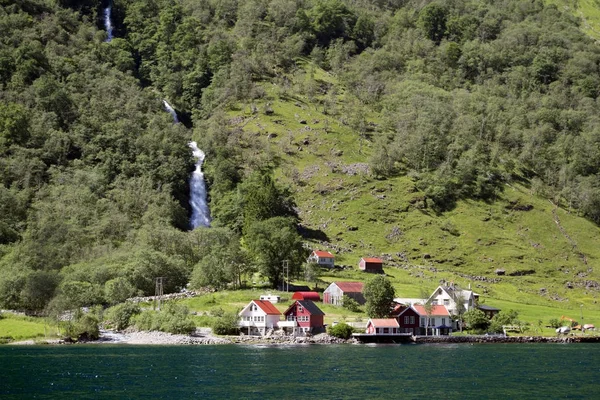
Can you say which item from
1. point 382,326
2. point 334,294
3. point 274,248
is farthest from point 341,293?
point 382,326

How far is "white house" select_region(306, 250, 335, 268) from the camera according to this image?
6043 inches

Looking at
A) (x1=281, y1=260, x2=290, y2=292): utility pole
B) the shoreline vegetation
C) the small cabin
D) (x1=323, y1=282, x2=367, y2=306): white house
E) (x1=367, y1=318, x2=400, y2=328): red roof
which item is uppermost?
(x1=281, y1=260, x2=290, y2=292): utility pole

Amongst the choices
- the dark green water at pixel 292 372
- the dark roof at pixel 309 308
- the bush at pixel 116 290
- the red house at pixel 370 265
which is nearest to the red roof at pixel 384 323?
the dark roof at pixel 309 308

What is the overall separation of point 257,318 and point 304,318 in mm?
7014

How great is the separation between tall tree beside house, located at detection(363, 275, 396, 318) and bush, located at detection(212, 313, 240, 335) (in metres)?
20.7

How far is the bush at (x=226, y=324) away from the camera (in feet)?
364

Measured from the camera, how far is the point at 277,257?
13450 cm

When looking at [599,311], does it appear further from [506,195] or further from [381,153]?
[381,153]

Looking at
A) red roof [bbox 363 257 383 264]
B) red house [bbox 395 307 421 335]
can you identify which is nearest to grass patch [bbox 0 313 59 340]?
red house [bbox 395 307 421 335]

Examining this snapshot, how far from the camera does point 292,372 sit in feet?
243

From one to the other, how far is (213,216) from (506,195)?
73639 millimetres

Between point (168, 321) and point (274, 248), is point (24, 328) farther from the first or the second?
point (274, 248)

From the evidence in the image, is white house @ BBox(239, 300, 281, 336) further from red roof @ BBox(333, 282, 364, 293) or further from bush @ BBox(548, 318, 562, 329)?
bush @ BBox(548, 318, 562, 329)

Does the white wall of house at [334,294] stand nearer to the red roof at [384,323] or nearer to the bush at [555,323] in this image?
the red roof at [384,323]
